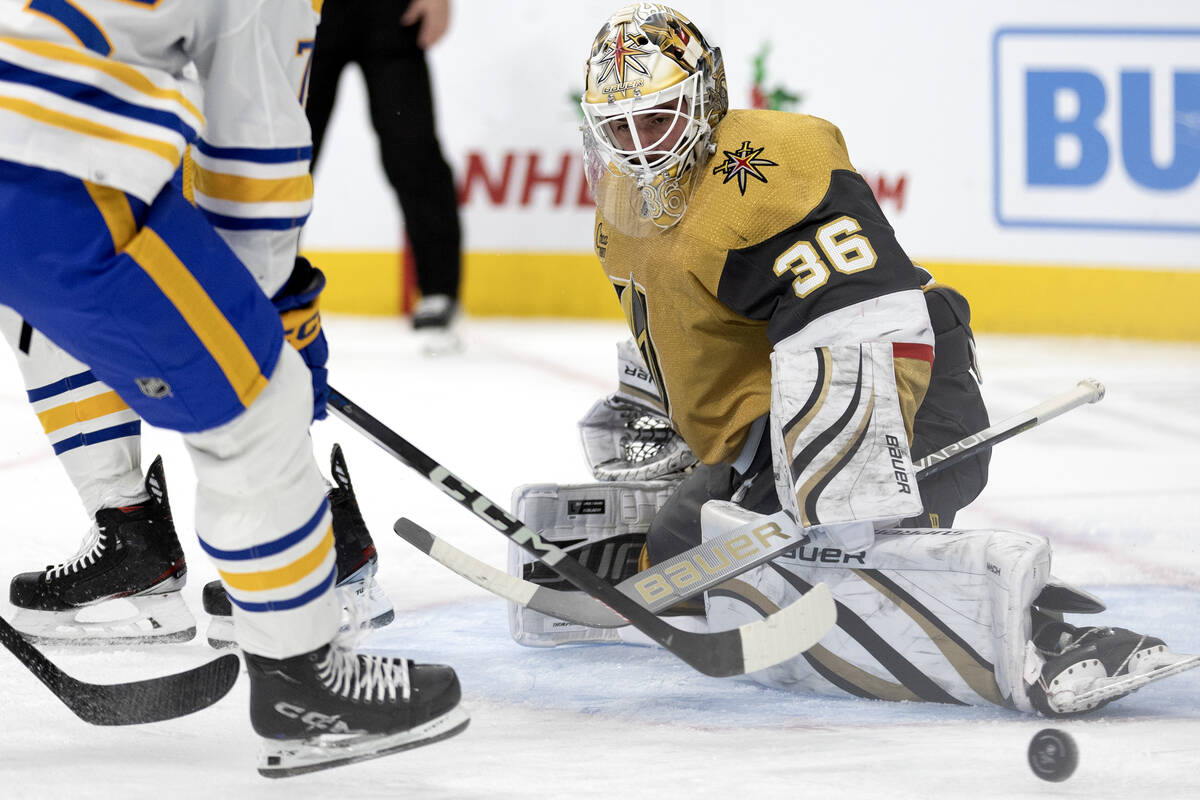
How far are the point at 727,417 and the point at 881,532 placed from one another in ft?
0.85

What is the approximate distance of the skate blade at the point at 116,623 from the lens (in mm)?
1866

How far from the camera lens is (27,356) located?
190cm

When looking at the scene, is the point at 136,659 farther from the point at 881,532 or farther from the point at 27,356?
the point at 881,532

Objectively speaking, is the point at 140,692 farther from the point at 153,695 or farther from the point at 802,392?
the point at 802,392

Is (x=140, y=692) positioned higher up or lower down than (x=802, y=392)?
lower down

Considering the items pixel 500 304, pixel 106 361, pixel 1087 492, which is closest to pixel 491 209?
pixel 500 304

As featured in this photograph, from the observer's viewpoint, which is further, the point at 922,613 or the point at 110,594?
the point at 110,594

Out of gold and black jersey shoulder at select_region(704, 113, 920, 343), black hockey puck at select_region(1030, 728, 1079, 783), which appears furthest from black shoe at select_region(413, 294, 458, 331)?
black hockey puck at select_region(1030, 728, 1079, 783)

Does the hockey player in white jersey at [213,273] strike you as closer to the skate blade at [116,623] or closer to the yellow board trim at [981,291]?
the skate blade at [116,623]

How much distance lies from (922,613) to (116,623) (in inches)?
39.0

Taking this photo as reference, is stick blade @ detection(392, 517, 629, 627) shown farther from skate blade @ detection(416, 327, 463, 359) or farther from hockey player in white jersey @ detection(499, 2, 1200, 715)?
skate blade @ detection(416, 327, 463, 359)

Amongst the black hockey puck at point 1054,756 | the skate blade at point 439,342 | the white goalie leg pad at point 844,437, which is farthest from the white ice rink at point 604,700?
the skate blade at point 439,342

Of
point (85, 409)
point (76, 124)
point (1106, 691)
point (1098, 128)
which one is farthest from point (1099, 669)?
point (1098, 128)

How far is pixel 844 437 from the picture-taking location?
1632 millimetres
